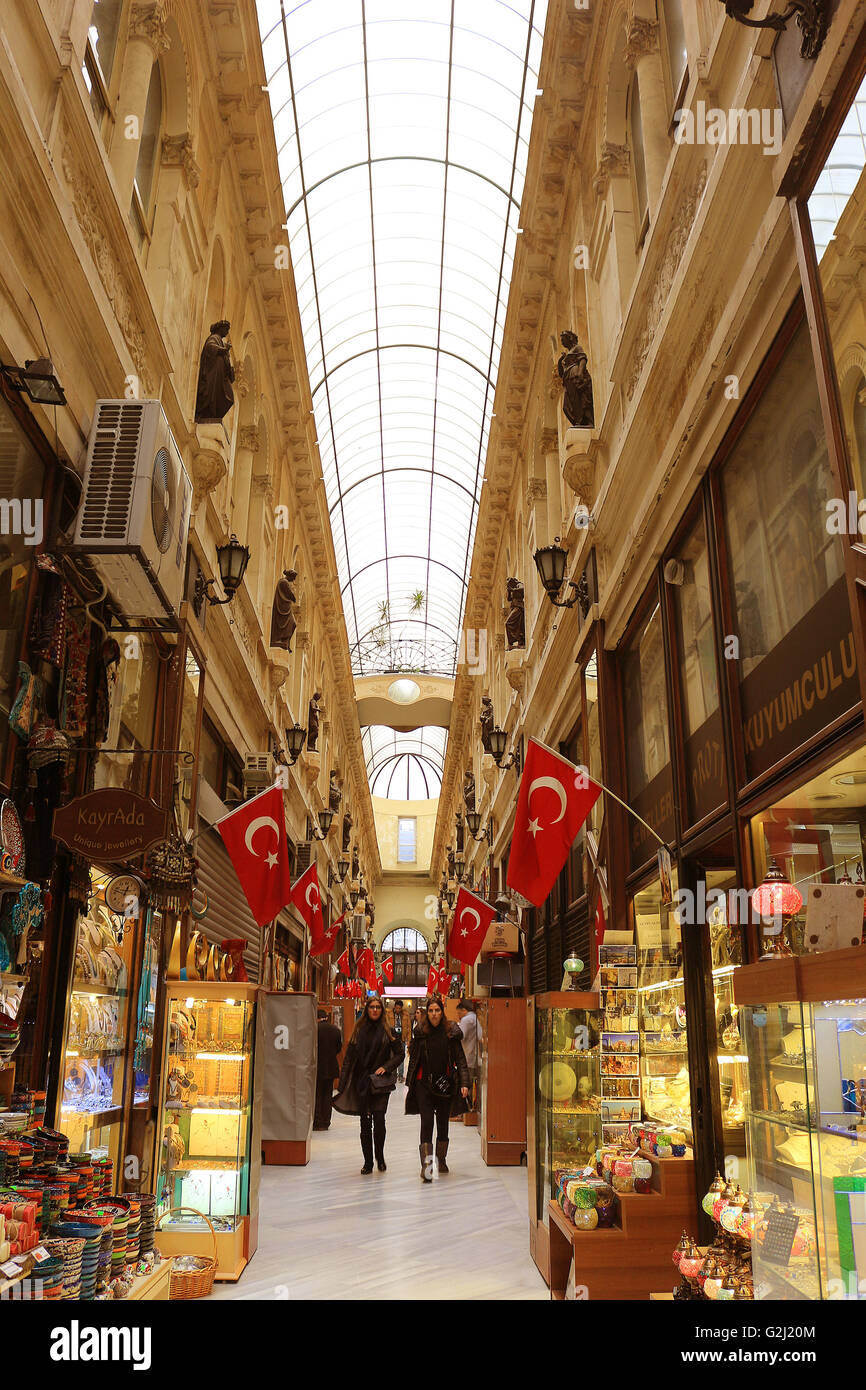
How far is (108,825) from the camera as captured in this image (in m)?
4.93

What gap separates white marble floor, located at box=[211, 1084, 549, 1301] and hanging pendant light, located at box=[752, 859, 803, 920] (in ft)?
7.48

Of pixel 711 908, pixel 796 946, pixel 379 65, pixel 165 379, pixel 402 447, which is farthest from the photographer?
pixel 402 447

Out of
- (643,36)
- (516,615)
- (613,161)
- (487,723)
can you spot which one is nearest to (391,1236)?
(516,615)

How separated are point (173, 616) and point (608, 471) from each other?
392cm

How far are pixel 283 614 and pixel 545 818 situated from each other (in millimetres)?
7458

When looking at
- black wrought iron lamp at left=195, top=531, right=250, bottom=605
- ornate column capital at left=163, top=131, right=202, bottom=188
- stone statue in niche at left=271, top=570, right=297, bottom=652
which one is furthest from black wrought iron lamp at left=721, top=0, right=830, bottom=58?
stone statue in niche at left=271, top=570, right=297, bottom=652

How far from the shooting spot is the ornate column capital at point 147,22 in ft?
23.3

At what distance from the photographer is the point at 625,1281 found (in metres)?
4.88

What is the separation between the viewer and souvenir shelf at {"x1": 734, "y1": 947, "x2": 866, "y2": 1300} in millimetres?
2496

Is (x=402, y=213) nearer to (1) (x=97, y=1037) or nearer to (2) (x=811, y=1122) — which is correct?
(1) (x=97, y=1037)

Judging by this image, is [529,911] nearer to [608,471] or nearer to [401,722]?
[608,471]

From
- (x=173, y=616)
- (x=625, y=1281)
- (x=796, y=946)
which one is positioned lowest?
(x=625, y=1281)

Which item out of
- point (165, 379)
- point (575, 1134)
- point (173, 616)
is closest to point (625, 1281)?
point (575, 1134)
